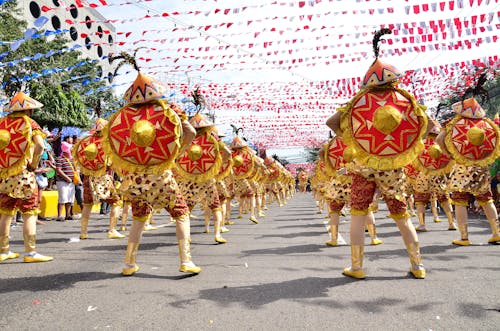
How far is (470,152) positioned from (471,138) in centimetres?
22

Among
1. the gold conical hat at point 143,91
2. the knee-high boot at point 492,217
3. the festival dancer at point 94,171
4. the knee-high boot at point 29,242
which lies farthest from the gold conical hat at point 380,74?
the festival dancer at point 94,171

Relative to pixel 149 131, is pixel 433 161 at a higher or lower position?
lower

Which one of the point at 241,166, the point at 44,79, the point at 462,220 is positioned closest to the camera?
the point at 462,220

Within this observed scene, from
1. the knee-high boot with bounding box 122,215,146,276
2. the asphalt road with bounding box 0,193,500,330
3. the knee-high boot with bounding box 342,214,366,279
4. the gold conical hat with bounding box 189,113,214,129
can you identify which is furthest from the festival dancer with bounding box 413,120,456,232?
the knee-high boot with bounding box 122,215,146,276

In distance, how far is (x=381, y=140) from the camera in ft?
13.7

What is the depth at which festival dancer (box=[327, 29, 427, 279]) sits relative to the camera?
13.7ft

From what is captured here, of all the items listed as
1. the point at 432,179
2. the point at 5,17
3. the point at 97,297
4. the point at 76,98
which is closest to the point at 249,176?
the point at 432,179

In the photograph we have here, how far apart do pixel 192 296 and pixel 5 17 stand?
21277 millimetres

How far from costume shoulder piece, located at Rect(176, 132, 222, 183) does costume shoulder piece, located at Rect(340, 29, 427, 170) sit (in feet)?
9.55

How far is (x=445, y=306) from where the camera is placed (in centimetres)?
330

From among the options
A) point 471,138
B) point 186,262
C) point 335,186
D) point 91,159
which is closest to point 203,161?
point 335,186

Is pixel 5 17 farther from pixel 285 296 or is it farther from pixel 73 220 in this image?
pixel 285 296

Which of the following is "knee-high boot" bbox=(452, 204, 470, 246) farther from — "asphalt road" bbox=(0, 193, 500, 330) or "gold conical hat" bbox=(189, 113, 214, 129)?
"gold conical hat" bbox=(189, 113, 214, 129)

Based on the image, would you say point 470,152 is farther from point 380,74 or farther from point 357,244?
point 357,244
